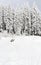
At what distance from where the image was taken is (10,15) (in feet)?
201

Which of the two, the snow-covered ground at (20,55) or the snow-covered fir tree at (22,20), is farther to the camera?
the snow-covered fir tree at (22,20)

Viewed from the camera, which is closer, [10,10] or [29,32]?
[29,32]

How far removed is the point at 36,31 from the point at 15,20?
29.9ft

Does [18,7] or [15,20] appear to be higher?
[18,7]

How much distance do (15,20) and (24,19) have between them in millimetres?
3408

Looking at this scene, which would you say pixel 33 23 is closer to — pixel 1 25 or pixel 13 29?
pixel 13 29

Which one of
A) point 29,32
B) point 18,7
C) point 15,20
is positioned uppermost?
point 18,7

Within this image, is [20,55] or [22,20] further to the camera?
[22,20]

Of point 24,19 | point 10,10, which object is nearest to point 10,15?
point 10,10

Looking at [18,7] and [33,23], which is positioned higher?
[18,7]

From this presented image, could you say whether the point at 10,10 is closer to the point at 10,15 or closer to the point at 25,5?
the point at 10,15

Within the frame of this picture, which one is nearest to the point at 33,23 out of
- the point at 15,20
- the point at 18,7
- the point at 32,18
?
the point at 32,18

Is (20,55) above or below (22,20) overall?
above

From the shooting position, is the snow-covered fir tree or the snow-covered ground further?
the snow-covered fir tree
